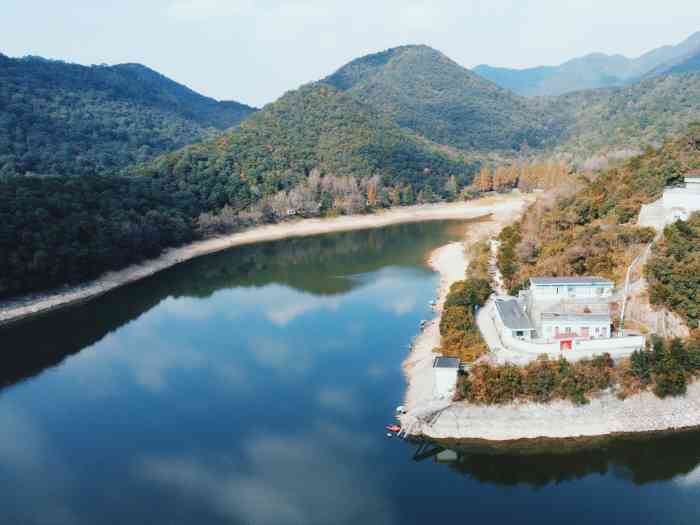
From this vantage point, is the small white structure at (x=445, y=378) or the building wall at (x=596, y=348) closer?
the small white structure at (x=445, y=378)

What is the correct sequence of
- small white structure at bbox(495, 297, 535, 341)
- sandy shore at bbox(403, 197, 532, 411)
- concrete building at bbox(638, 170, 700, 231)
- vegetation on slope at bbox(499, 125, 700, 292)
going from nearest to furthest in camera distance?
sandy shore at bbox(403, 197, 532, 411)
small white structure at bbox(495, 297, 535, 341)
concrete building at bbox(638, 170, 700, 231)
vegetation on slope at bbox(499, 125, 700, 292)

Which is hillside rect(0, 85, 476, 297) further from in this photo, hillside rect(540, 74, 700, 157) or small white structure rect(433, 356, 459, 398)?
small white structure rect(433, 356, 459, 398)

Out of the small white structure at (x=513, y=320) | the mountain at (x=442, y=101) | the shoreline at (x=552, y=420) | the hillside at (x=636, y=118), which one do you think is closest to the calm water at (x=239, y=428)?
the shoreline at (x=552, y=420)

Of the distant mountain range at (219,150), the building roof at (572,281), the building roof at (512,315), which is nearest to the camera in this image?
the building roof at (512,315)

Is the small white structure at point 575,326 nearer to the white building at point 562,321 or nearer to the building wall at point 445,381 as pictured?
the white building at point 562,321

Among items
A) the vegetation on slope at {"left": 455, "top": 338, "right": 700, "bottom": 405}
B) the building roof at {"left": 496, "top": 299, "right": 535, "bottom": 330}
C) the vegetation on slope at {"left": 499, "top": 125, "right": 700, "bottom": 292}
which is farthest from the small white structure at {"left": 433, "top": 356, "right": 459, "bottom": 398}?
the vegetation on slope at {"left": 499, "top": 125, "right": 700, "bottom": 292}

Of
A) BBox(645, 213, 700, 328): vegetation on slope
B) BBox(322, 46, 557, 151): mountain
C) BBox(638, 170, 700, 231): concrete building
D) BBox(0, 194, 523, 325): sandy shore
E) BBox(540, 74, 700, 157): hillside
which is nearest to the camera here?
BBox(645, 213, 700, 328): vegetation on slope

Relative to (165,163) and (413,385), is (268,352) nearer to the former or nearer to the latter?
(413,385)
